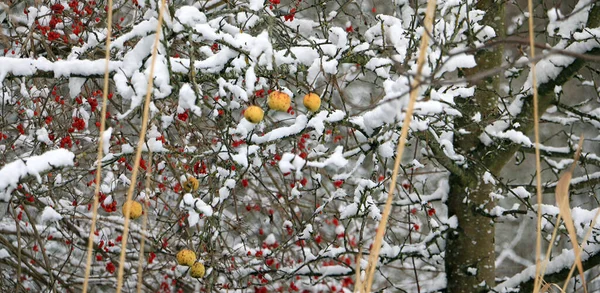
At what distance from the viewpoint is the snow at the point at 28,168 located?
1.72 metres

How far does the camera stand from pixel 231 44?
78.8 inches

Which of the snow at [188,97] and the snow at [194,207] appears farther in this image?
the snow at [194,207]

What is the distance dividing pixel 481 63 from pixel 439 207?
4.39 metres

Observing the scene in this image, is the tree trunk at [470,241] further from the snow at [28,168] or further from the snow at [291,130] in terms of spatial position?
the snow at [28,168]

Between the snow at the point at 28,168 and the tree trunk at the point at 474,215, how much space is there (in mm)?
2248

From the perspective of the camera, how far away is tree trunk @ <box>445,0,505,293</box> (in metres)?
3.45

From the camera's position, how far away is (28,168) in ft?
5.77

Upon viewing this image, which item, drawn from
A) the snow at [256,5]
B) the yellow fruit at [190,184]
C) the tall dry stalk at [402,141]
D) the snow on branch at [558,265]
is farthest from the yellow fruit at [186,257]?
the snow on branch at [558,265]

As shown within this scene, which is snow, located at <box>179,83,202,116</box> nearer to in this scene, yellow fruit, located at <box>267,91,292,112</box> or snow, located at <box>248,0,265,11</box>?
yellow fruit, located at <box>267,91,292,112</box>

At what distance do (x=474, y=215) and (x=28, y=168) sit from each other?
2.46 meters

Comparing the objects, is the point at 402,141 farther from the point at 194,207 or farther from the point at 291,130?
the point at 194,207

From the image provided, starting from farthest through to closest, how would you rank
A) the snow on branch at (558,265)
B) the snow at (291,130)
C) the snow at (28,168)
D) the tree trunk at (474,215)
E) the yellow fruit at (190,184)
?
the tree trunk at (474,215) < the snow on branch at (558,265) < the yellow fruit at (190,184) < the snow at (291,130) < the snow at (28,168)

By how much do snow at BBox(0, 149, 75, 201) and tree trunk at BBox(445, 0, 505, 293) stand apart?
2.25 m

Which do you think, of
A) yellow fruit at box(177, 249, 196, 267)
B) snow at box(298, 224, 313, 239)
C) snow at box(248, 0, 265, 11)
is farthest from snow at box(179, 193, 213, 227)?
snow at box(298, 224, 313, 239)
